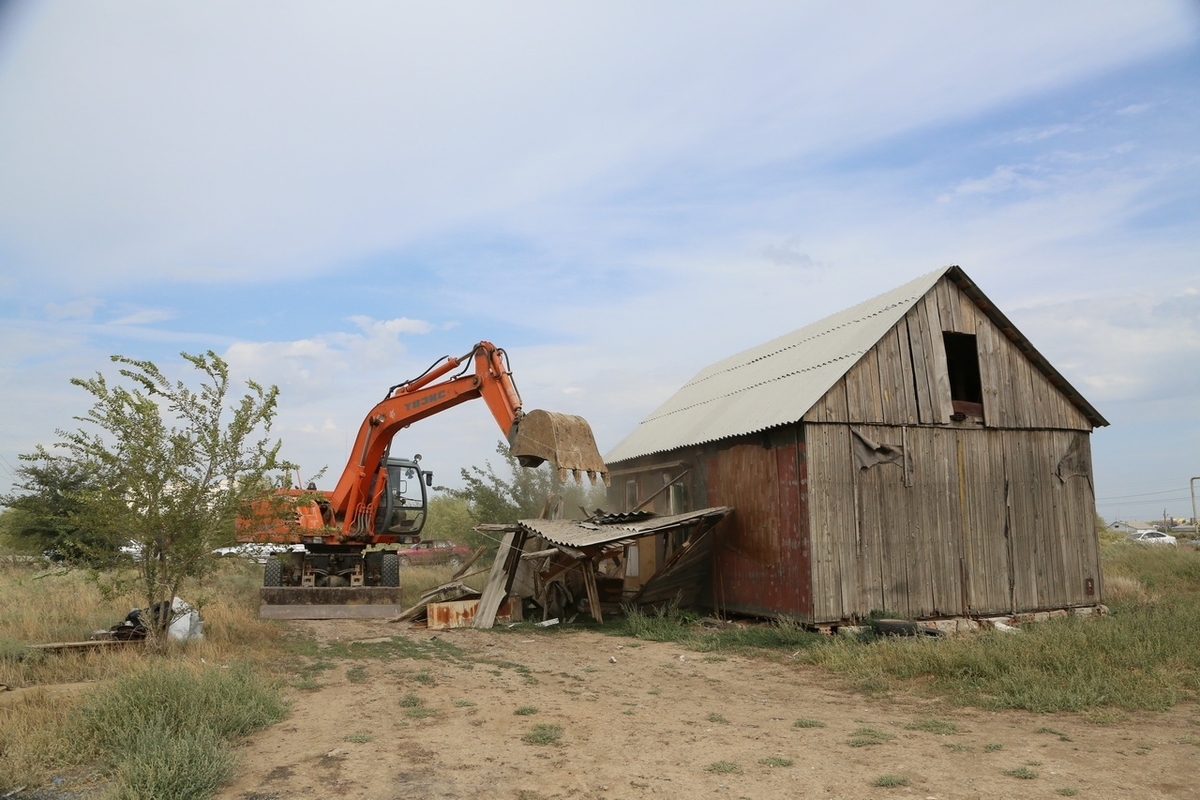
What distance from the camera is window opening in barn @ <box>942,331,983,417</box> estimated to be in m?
16.1

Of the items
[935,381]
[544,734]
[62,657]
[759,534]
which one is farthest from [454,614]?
[935,381]

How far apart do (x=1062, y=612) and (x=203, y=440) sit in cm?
1419

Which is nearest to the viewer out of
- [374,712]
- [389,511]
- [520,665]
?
[374,712]

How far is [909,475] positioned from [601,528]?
205 inches

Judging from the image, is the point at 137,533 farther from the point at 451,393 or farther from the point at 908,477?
the point at 908,477

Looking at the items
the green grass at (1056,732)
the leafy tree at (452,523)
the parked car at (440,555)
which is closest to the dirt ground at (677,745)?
the green grass at (1056,732)

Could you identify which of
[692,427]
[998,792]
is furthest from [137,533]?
[692,427]

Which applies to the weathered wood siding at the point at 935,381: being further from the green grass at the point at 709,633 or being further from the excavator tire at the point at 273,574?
the excavator tire at the point at 273,574

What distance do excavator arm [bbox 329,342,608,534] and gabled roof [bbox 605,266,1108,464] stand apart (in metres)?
3.51

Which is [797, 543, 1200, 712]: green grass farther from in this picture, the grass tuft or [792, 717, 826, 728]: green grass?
[792, 717, 826, 728]: green grass

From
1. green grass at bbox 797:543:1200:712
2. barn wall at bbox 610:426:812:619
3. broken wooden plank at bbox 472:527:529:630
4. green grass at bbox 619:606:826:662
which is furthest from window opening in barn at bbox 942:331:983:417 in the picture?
broken wooden plank at bbox 472:527:529:630

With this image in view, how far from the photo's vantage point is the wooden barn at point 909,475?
13945 millimetres

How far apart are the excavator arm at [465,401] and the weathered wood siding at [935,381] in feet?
12.5

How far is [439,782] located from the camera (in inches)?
246
